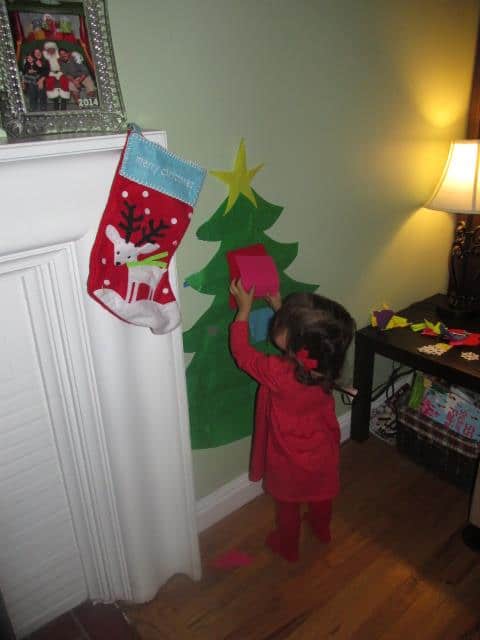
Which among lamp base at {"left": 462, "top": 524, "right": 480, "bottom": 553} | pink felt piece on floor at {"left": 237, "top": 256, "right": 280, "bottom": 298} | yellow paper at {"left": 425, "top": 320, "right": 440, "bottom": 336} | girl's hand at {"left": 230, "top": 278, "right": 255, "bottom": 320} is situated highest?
pink felt piece on floor at {"left": 237, "top": 256, "right": 280, "bottom": 298}

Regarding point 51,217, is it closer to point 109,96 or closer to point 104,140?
point 104,140

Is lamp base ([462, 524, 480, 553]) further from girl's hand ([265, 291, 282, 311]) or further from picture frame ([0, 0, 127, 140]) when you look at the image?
picture frame ([0, 0, 127, 140])

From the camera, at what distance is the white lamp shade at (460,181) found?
1.98 meters

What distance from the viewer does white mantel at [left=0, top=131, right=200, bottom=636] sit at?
3.59 feet

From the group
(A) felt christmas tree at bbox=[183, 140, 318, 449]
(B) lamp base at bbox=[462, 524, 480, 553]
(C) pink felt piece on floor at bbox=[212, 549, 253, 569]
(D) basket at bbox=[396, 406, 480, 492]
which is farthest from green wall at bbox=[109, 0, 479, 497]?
(B) lamp base at bbox=[462, 524, 480, 553]

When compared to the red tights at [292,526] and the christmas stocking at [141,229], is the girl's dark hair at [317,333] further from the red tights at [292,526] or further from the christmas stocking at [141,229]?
the red tights at [292,526]

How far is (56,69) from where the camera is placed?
3.51ft

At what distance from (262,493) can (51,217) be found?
4.90 feet

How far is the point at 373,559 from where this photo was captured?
180cm

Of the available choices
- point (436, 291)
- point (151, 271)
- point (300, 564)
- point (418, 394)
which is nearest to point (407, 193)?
point (436, 291)

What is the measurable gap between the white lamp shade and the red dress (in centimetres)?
99

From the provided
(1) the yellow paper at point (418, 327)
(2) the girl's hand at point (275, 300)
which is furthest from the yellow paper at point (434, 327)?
(2) the girl's hand at point (275, 300)

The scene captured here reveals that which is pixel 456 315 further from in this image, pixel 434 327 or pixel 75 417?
pixel 75 417

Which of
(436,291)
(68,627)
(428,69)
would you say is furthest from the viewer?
(436,291)
